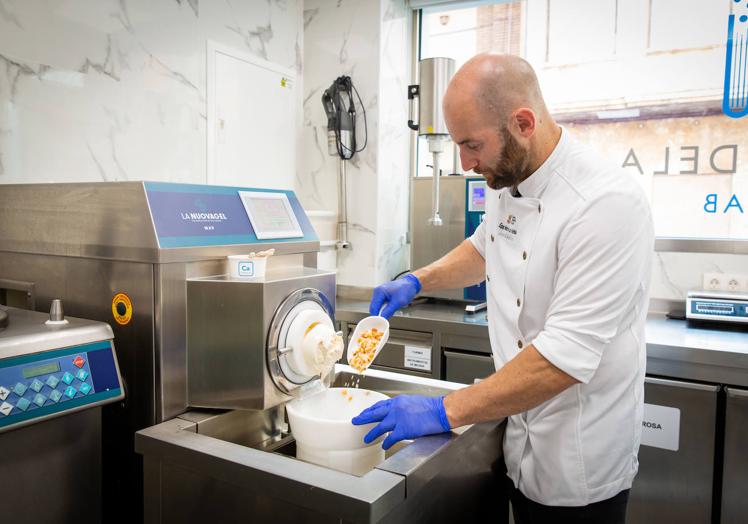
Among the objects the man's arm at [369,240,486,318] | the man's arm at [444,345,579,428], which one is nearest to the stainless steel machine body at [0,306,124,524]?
the man's arm at [444,345,579,428]

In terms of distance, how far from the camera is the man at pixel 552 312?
122 cm

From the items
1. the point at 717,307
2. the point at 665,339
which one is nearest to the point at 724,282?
the point at 717,307

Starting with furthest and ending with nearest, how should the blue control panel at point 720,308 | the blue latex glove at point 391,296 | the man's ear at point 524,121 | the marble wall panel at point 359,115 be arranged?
1. the marble wall panel at point 359,115
2. the blue control panel at point 720,308
3. the blue latex glove at point 391,296
4. the man's ear at point 524,121

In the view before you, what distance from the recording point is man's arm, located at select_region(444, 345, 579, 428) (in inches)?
47.7

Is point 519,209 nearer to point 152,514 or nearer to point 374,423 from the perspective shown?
point 374,423

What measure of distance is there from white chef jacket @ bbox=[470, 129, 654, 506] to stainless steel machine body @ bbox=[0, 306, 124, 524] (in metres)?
0.90

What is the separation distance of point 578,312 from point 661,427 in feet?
4.42

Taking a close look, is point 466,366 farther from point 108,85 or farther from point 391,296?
point 108,85

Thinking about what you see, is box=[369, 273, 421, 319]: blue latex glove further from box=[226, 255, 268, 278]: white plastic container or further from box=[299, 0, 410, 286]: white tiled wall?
box=[299, 0, 410, 286]: white tiled wall

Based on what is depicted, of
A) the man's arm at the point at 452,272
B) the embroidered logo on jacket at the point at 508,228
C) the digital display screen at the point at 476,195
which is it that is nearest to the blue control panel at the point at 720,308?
the digital display screen at the point at 476,195

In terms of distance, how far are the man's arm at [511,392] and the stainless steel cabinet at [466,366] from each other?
4.56ft

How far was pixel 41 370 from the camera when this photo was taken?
108 centimetres

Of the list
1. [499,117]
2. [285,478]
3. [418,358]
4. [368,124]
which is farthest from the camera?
[368,124]

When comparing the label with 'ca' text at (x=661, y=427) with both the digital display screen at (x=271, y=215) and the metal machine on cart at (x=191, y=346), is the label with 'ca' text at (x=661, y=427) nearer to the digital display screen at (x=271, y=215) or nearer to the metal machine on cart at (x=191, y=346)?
the metal machine on cart at (x=191, y=346)
